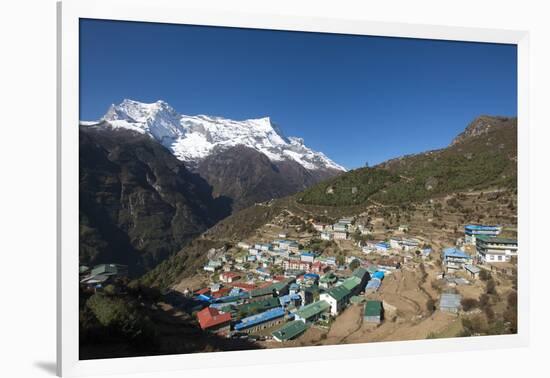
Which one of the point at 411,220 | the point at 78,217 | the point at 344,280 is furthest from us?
the point at 411,220

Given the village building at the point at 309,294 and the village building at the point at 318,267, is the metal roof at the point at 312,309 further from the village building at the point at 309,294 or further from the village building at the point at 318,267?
the village building at the point at 318,267

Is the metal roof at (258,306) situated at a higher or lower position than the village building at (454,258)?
lower

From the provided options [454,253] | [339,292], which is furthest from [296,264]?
[454,253]

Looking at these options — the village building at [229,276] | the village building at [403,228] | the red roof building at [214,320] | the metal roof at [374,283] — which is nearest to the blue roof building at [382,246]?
the village building at [403,228]

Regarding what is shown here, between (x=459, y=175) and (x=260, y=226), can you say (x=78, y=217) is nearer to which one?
(x=260, y=226)

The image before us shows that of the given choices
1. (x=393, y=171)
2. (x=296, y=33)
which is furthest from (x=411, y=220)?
(x=296, y=33)

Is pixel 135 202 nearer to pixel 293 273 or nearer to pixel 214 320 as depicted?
pixel 214 320

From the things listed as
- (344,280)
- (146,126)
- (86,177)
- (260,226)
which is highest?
(146,126)
